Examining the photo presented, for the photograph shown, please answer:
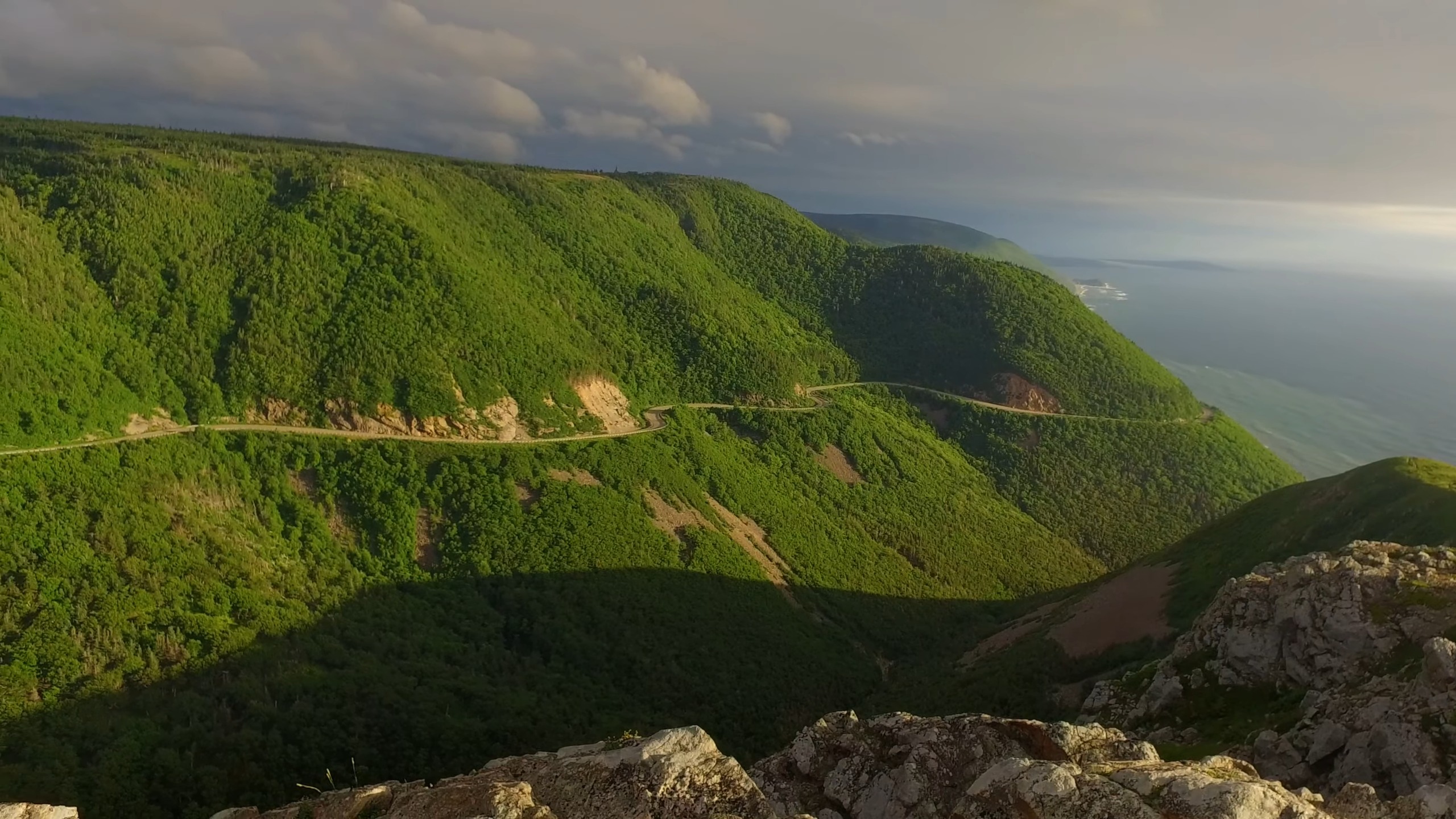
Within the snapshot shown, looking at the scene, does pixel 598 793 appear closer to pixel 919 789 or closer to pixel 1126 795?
pixel 919 789

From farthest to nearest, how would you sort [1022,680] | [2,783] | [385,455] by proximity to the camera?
1. [385,455]
2. [1022,680]
3. [2,783]

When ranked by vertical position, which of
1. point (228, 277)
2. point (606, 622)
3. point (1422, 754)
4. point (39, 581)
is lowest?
point (606, 622)

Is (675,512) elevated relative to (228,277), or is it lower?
lower

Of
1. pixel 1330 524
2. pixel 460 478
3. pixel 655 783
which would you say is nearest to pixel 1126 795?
pixel 655 783

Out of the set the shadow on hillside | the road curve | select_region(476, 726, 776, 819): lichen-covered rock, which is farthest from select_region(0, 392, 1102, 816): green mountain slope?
select_region(476, 726, 776, 819): lichen-covered rock

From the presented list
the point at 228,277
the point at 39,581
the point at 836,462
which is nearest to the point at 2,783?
the point at 39,581

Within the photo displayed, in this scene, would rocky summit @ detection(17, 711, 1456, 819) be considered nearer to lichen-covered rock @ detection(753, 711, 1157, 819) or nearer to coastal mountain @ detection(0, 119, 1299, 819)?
lichen-covered rock @ detection(753, 711, 1157, 819)

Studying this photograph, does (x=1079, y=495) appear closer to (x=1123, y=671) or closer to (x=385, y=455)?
(x=1123, y=671)
